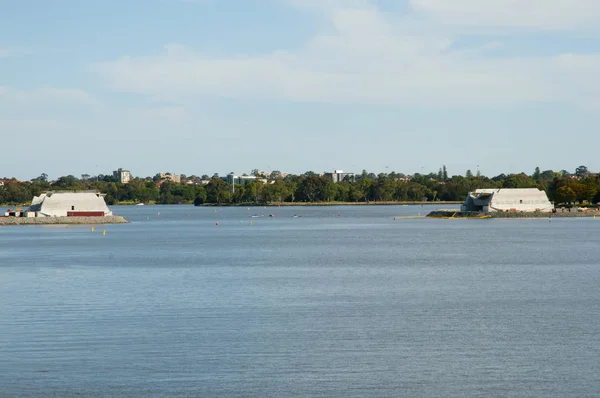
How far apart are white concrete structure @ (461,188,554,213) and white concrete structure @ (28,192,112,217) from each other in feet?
257

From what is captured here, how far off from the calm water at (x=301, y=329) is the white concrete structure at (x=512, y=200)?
109 meters

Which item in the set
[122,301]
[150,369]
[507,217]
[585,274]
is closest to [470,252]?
[585,274]

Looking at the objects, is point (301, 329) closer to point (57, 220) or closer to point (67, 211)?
point (57, 220)

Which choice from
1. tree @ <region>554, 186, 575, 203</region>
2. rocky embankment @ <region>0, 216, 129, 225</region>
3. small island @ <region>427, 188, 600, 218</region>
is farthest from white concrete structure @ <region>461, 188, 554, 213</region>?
rocky embankment @ <region>0, 216, 129, 225</region>

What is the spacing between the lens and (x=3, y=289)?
5244 centimetres

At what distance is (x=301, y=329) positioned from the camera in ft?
116

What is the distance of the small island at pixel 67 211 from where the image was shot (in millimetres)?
162875

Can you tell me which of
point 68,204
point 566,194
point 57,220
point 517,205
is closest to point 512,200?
point 517,205

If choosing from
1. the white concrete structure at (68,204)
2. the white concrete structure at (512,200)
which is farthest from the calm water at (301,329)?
the white concrete structure at (512,200)

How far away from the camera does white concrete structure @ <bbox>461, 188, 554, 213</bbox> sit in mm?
181875

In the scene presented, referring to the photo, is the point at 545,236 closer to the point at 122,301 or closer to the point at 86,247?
the point at 86,247

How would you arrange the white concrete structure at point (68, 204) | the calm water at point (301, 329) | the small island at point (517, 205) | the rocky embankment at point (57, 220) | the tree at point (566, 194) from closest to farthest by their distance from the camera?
1. the calm water at point (301, 329)
2. the rocky embankment at point (57, 220)
3. the white concrete structure at point (68, 204)
4. the small island at point (517, 205)
5. the tree at point (566, 194)

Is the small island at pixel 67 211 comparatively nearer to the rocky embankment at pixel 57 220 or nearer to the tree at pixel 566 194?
the rocky embankment at pixel 57 220

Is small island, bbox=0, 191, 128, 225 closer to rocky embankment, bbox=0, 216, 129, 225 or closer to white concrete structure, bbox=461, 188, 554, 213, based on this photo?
rocky embankment, bbox=0, 216, 129, 225
